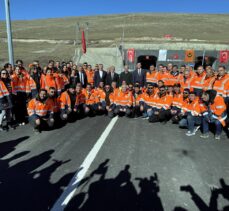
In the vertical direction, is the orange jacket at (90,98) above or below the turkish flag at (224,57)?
below

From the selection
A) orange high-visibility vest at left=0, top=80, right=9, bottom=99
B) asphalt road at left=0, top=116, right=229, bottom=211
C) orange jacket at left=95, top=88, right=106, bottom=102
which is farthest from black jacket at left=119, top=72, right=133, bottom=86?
orange high-visibility vest at left=0, top=80, right=9, bottom=99

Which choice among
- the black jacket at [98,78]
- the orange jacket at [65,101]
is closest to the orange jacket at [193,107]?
the orange jacket at [65,101]

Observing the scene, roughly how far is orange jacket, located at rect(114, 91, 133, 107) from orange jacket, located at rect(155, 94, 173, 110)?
1039 mm

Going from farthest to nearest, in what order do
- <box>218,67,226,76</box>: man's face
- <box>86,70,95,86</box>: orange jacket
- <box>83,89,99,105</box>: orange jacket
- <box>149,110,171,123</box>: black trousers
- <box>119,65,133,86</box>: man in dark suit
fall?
<box>86,70,95,86</box>: orange jacket → <box>119,65,133,86</box>: man in dark suit → <box>83,89,99,105</box>: orange jacket → <box>149,110,171,123</box>: black trousers → <box>218,67,226,76</box>: man's face

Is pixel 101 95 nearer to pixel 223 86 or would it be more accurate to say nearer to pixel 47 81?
pixel 47 81

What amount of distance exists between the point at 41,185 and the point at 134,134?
3.60 metres

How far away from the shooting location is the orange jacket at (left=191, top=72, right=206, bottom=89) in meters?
8.47

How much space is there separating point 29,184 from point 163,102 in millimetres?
5729

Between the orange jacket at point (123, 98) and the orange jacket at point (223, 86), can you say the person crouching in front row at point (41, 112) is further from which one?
the orange jacket at point (223, 86)

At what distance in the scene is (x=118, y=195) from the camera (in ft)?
13.7

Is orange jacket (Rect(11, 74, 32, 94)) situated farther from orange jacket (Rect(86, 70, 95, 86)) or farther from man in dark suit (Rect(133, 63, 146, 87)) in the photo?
man in dark suit (Rect(133, 63, 146, 87))

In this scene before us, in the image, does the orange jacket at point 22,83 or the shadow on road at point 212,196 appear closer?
the shadow on road at point 212,196

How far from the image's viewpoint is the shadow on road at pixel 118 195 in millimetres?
3863

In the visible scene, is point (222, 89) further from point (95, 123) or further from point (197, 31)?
point (197, 31)
